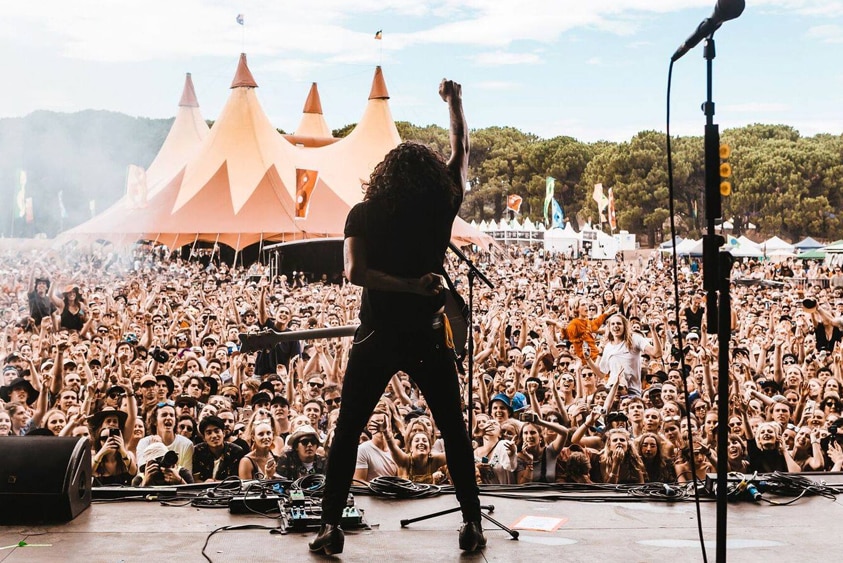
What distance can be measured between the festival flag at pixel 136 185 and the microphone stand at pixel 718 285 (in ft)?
9.00

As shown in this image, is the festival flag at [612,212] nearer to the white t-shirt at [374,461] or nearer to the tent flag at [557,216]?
the tent flag at [557,216]

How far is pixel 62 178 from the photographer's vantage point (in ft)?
13.2

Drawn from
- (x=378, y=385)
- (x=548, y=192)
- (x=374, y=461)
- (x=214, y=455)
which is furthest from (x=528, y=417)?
(x=378, y=385)

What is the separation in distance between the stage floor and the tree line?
4.96 ft

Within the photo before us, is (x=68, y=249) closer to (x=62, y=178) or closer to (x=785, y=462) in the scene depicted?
(x=62, y=178)

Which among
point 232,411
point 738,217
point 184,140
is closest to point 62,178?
point 184,140

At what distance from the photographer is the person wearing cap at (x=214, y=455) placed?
3.85 meters

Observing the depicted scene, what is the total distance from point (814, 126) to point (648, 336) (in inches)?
49.8

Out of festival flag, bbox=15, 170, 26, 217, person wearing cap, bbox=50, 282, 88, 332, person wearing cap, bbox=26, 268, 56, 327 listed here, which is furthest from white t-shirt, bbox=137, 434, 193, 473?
festival flag, bbox=15, 170, 26, 217

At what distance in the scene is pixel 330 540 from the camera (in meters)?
2.51

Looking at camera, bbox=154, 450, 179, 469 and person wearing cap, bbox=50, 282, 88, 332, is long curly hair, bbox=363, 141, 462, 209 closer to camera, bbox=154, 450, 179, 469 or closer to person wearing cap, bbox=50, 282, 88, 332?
camera, bbox=154, 450, 179, 469

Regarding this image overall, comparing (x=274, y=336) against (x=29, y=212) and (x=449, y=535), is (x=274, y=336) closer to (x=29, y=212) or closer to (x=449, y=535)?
(x=29, y=212)

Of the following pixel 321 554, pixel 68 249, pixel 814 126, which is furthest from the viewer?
pixel 814 126

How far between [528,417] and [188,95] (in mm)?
2138
